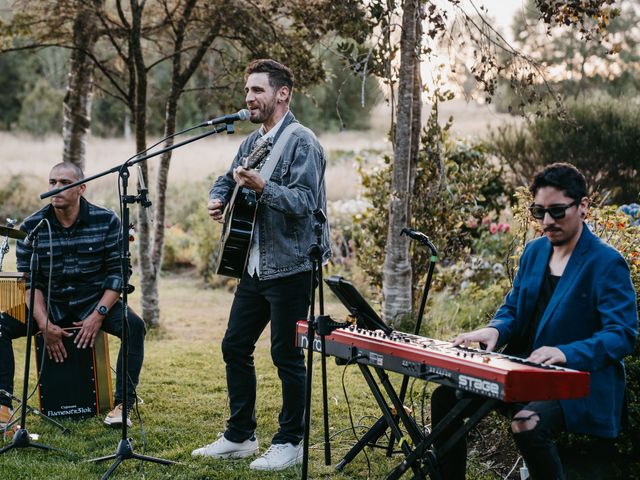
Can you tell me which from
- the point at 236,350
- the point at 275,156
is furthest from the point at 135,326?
the point at 275,156

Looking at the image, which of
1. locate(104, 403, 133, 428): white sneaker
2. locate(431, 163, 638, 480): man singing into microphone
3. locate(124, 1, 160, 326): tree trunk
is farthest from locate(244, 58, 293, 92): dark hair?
locate(124, 1, 160, 326): tree trunk

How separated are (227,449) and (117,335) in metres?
1.38

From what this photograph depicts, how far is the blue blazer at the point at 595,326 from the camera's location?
10.3 ft

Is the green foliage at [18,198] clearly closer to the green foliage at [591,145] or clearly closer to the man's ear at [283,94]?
the green foliage at [591,145]

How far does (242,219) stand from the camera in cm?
434

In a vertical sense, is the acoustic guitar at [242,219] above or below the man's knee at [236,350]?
above

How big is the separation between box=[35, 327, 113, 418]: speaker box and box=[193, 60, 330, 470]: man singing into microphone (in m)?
1.40

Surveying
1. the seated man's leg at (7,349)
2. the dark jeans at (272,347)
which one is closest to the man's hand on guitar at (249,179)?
the dark jeans at (272,347)

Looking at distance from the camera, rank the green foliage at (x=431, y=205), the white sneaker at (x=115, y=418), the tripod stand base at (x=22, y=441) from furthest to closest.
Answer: the green foliage at (x=431, y=205) → the white sneaker at (x=115, y=418) → the tripod stand base at (x=22, y=441)

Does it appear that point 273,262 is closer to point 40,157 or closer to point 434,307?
point 434,307

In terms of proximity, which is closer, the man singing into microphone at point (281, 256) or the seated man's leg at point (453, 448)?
the seated man's leg at point (453, 448)

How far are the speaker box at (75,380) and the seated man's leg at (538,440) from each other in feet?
10.7

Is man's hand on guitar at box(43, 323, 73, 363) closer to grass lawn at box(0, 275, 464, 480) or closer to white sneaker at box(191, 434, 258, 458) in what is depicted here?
grass lawn at box(0, 275, 464, 480)

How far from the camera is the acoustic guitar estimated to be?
14.1ft
